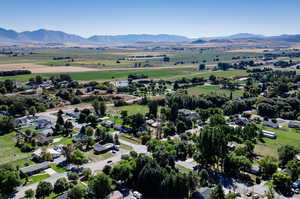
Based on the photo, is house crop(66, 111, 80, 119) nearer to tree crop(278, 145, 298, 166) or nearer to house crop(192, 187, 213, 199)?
house crop(192, 187, 213, 199)

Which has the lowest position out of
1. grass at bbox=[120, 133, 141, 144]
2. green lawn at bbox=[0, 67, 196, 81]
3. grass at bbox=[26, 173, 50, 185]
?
grass at bbox=[120, 133, 141, 144]

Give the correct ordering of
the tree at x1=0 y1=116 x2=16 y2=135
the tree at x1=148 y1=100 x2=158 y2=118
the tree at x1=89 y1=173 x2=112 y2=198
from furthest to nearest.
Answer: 1. the tree at x1=148 y1=100 x2=158 y2=118
2. the tree at x1=0 y1=116 x2=16 y2=135
3. the tree at x1=89 y1=173 x2=112 y2=198

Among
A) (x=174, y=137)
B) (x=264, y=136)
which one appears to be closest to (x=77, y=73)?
(x=174, y=137)

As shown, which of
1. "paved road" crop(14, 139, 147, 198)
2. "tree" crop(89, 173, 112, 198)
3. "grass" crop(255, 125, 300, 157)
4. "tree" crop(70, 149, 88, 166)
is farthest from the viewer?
"grass" crop(255, 125, 300, 157)

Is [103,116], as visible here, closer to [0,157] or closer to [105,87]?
[0,157]

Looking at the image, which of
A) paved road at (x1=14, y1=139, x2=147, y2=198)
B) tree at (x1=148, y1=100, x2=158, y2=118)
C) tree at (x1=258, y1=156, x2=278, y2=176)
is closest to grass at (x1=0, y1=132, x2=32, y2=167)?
paved road at (x1=14, y1=139, x2=147, y2=198)

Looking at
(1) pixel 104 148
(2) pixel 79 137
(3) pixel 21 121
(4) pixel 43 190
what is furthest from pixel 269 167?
(3) pixel 21 121

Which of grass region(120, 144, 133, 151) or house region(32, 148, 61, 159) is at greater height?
house region(32, 148, 61, 159)
